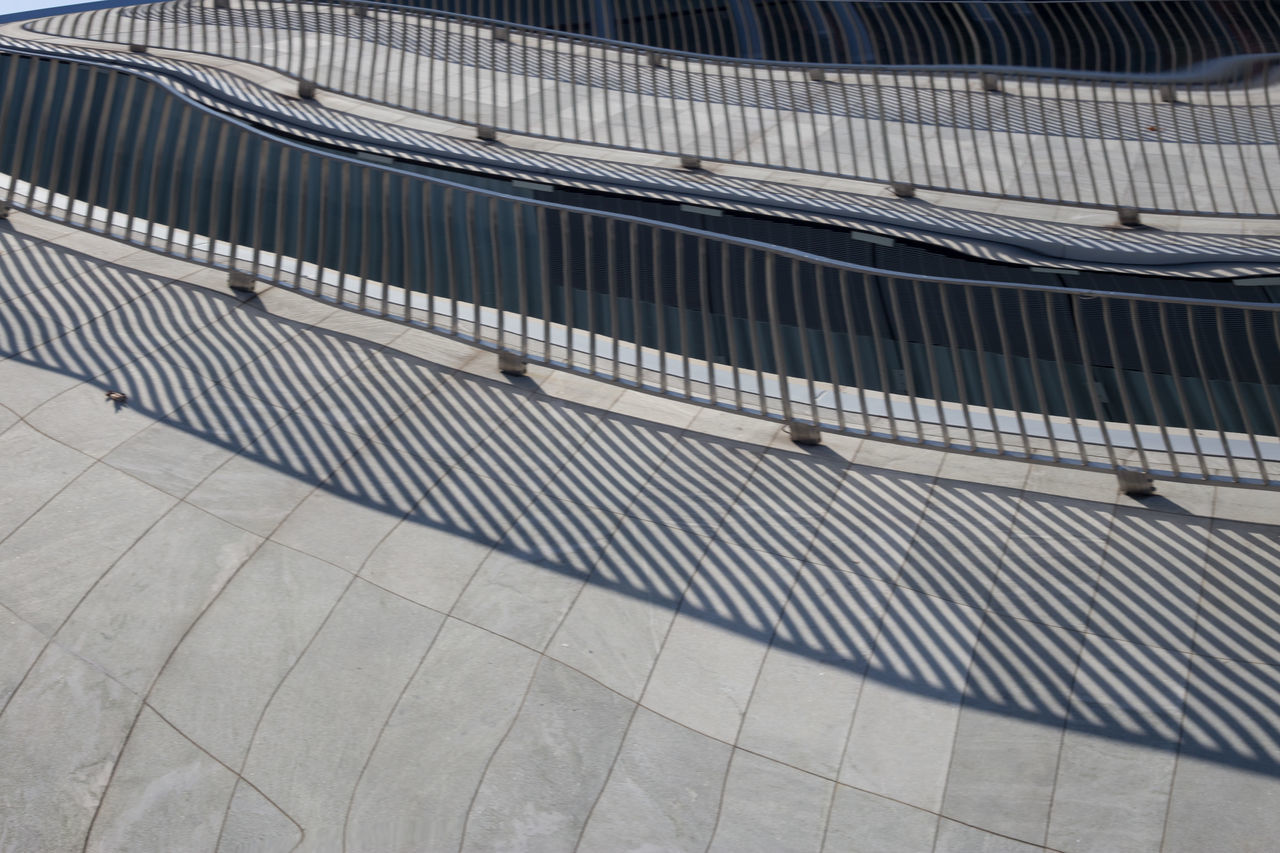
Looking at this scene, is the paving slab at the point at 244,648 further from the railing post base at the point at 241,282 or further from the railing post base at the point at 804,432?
the railing post base at the point at 804,432

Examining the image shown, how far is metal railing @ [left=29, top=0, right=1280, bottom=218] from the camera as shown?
11.9 meters

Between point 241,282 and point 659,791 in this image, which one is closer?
point 659,791

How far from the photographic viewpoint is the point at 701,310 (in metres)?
8.78

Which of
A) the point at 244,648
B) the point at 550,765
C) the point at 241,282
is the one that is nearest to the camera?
the point at 550,765

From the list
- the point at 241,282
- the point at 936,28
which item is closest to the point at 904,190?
the point at 241,282

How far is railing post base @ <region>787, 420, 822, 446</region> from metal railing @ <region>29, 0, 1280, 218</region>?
14.7 ft

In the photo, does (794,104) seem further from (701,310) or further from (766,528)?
(766,528)

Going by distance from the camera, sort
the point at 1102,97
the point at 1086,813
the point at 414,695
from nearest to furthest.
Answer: the point at 1086,813
the point at 414,695
the point at 1102,97

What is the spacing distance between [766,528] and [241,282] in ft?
16.5

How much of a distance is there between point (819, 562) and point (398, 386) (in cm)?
350

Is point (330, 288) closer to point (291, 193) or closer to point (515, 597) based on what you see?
point (291, 193)

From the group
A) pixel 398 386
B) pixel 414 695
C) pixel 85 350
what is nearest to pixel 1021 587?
pixel 414 695

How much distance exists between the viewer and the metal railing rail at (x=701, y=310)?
7777 millimetres

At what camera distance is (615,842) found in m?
6.12
